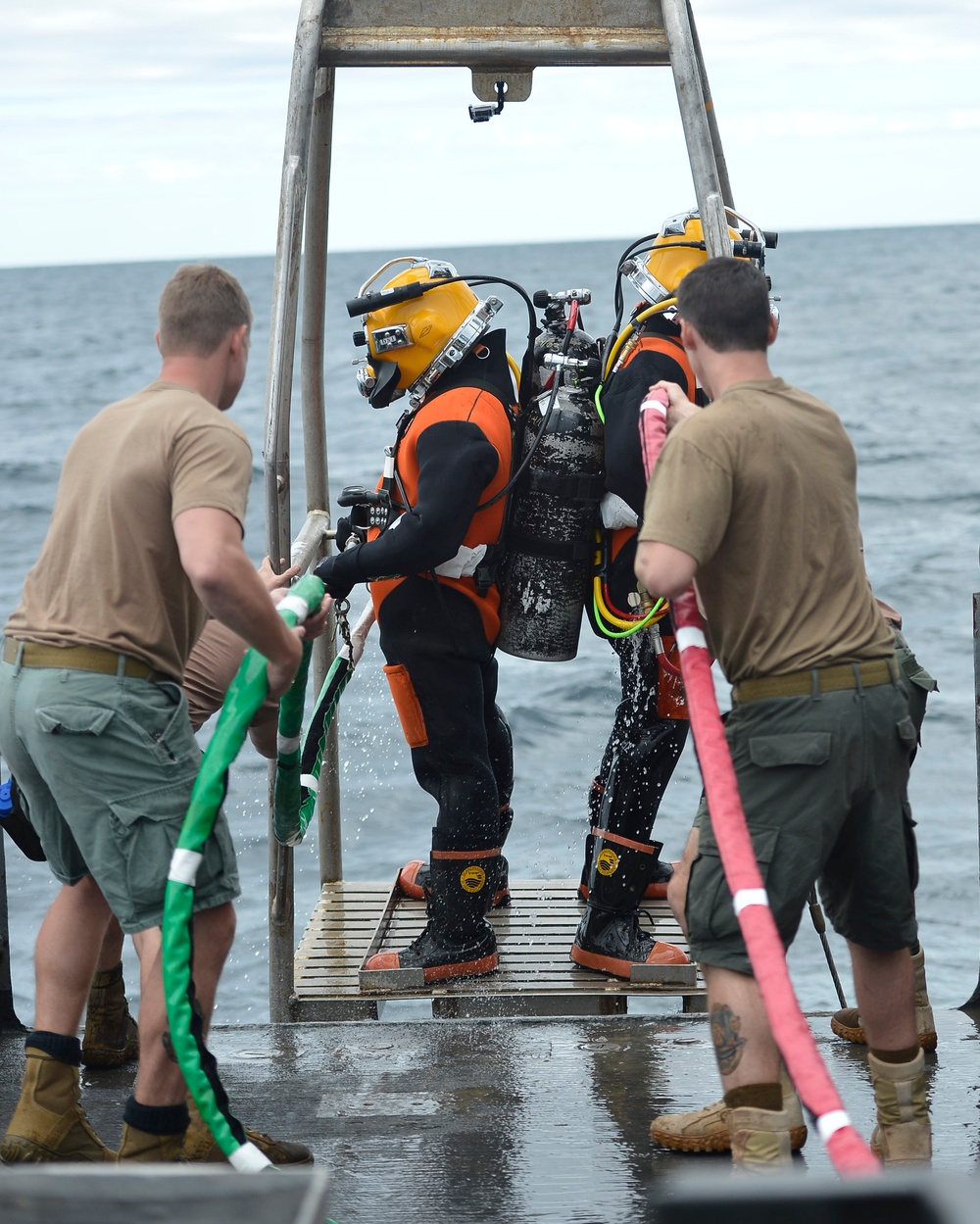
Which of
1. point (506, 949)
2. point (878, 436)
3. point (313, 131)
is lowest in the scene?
point (506, 949)

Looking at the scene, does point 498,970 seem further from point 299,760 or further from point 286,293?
point 286,293

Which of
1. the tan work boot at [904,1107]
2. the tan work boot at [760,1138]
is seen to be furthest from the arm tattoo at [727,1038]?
the tan work boot at [904,1107]

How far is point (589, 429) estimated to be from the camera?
14.3 feet

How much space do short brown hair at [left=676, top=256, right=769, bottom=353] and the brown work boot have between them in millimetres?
2232

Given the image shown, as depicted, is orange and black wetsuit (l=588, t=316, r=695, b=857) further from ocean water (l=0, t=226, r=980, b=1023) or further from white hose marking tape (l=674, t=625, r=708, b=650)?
ocean water (l=0, t=226, r=980, b=1023)

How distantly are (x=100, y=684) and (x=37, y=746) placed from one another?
0.56ft

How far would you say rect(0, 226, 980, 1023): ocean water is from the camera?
9109 millimetres

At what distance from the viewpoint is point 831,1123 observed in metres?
2.02

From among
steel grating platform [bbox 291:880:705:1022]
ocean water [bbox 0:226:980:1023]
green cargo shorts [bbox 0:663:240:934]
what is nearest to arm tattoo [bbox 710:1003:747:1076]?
green cargo shorts [bbox 0:663:240:934]

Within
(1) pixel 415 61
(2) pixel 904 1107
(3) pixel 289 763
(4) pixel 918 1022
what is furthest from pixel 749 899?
(1) pixel 415 61

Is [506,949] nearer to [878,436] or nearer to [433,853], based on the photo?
[433,853]

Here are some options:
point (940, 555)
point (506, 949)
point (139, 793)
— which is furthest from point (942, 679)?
point (139, 793)

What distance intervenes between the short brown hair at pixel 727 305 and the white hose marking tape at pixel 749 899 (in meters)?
1.03

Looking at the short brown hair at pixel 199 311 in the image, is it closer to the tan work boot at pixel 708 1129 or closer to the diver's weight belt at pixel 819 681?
the diver's weight belt at pixel 819 681
